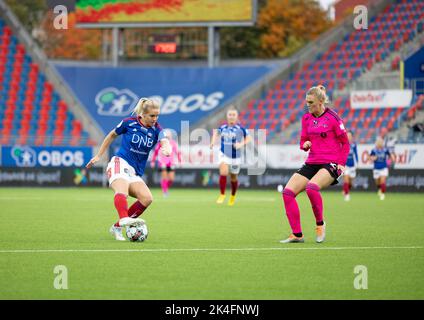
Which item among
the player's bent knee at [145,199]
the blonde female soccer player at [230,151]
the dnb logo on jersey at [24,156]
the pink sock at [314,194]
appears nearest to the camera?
the pink sock at [314,194]

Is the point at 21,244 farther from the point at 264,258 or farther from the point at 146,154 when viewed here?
the point at 264,258

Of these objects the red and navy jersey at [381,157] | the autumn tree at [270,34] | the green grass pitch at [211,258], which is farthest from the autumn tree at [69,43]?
the green grass pitch at [211,258]

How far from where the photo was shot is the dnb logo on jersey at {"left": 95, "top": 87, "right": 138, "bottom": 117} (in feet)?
152

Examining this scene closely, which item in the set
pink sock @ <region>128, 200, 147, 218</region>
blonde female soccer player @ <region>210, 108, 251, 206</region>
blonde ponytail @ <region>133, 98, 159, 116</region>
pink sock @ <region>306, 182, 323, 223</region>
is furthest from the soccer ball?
blonde female soccer player @ <region>210, 108, 251, 206</region>

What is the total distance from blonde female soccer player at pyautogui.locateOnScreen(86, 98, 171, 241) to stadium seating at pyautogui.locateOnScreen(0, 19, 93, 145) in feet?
93.7

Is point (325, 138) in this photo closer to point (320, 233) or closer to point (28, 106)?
point (320, 233)

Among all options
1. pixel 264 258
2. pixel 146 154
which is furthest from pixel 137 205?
pixel 264 258

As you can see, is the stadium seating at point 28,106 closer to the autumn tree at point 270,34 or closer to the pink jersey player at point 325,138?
the autumn tree at point 270,34

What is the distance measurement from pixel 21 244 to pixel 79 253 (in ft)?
5.24

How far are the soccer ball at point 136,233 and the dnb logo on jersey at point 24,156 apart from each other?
2727 cm

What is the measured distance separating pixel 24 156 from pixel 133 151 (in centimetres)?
2697

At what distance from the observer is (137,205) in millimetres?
14617

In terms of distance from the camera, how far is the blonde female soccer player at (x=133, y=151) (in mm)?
14070

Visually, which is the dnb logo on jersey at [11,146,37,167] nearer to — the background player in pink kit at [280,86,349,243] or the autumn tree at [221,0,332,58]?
the autumn tree at [221,0,332,58]
